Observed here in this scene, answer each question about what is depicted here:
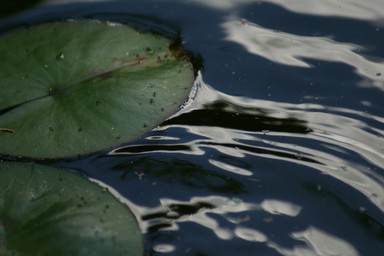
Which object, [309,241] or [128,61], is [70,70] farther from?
[309,241]

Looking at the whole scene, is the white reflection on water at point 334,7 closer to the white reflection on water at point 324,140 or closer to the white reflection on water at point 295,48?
the white reflection on water at point 295,48

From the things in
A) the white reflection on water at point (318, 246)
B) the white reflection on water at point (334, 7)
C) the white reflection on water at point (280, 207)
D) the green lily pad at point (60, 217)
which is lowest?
the green lily pad at point (60, 217)

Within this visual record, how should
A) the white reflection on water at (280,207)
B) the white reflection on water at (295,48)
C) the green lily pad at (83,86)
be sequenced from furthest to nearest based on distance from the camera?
the white reflection on water at (295,48), the green lily pad at (83,86), the white reflection on water at (280,207)

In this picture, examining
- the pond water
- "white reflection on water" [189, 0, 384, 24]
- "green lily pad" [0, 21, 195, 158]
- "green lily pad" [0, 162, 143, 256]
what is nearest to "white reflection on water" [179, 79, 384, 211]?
the pond water

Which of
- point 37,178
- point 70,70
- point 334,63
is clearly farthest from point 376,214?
point 70,70

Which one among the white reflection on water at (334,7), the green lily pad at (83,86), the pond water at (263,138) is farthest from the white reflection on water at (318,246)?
the white reflection on water at (334,7)

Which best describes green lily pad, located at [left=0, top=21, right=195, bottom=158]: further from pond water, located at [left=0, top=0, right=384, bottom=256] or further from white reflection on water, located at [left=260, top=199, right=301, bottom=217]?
white reflection on water, located at [left=260, top=199, right=301, bottom=217]

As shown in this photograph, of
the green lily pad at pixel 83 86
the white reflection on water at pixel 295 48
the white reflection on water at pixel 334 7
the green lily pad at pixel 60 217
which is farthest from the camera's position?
the white reflection on water at pixel 334 7
